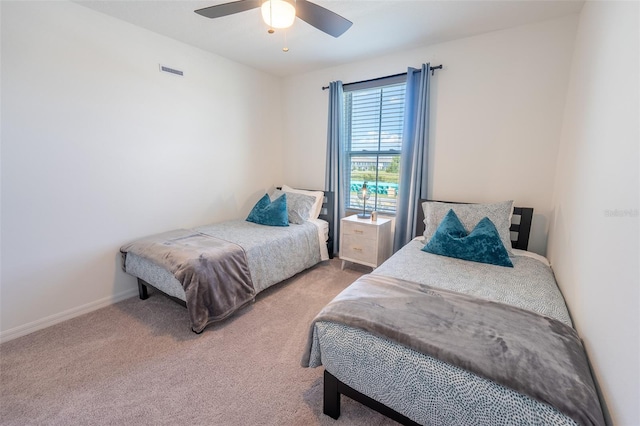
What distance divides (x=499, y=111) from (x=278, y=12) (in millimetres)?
2174

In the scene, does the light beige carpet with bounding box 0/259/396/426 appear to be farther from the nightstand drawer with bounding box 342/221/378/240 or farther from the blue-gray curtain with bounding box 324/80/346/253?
the blue-gray curtain with bounding box 324/80/346/253

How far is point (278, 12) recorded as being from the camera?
5.12ft

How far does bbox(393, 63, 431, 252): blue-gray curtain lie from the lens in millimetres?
2840

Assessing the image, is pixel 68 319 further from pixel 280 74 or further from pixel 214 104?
pixel 280 74

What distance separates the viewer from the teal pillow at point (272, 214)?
3.19 metres

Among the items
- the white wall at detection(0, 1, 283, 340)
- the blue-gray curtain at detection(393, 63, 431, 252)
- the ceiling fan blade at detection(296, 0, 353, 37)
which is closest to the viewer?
the ceiling fan blade at detection(296, 0, 353, 37)

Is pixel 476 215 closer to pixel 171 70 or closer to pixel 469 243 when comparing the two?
pixel 469 243

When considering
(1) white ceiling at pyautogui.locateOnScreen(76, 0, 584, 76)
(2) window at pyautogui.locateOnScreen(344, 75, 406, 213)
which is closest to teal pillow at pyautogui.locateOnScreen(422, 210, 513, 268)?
(2) window at pyautogui.locateOnScreen(344, 75, 406, 213)

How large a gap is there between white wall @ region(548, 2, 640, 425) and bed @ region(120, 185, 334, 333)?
7.16 ft

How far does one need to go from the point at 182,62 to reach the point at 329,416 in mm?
3359

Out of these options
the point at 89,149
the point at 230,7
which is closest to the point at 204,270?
the point at 89,149

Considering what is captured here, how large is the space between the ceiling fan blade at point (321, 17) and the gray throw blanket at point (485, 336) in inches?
67.6

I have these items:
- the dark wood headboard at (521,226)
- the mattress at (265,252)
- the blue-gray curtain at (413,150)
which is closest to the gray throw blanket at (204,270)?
the mattress at (265,252)

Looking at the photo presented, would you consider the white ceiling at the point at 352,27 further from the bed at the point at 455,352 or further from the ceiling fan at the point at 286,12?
the bed at the point at 455,352
